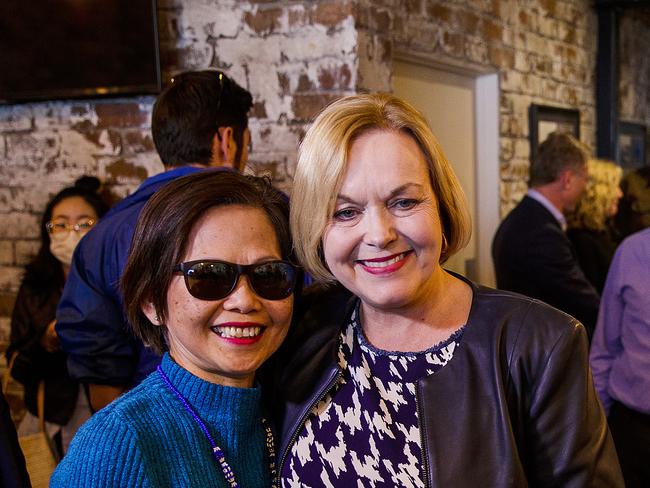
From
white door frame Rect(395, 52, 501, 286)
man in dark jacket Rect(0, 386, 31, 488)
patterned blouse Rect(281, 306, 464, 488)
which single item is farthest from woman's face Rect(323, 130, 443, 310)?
white door frame Rect(395, 52, 501, 286)

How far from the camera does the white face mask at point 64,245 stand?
2.71 metres

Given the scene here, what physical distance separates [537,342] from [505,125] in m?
2.78

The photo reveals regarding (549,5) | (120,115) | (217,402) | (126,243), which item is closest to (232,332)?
(217,402)

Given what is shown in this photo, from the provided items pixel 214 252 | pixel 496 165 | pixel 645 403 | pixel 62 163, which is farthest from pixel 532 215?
pixel 214 252

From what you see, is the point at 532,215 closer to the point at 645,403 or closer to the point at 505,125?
the point at 505,125

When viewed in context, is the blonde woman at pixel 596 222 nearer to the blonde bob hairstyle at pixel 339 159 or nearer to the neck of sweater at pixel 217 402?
the blonde bob hairstyle at pixel 339 159

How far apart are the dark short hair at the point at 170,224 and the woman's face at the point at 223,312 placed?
15 mm

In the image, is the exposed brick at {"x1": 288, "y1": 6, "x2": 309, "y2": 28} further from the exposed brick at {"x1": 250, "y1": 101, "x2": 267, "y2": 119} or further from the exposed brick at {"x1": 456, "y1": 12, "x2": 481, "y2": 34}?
the exposed brick at {"x1": 456, "y1": 12, "x2": 481, "y2": 34}

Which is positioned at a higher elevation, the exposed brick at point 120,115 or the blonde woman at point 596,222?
the exposed brick at point 120,115

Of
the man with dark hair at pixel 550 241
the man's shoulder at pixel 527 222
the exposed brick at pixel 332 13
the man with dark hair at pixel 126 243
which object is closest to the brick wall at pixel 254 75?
the exposed brick at pixel 332 13

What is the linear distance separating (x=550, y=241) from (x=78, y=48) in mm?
1997

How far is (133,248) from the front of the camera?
123 cm

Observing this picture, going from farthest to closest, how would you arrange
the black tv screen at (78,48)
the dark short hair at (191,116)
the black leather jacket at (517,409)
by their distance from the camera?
the black tv screen at (78,48), the dark short hair at (191,116), the black leather jacket at (517,409)

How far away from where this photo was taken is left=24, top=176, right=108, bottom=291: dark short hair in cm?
272
